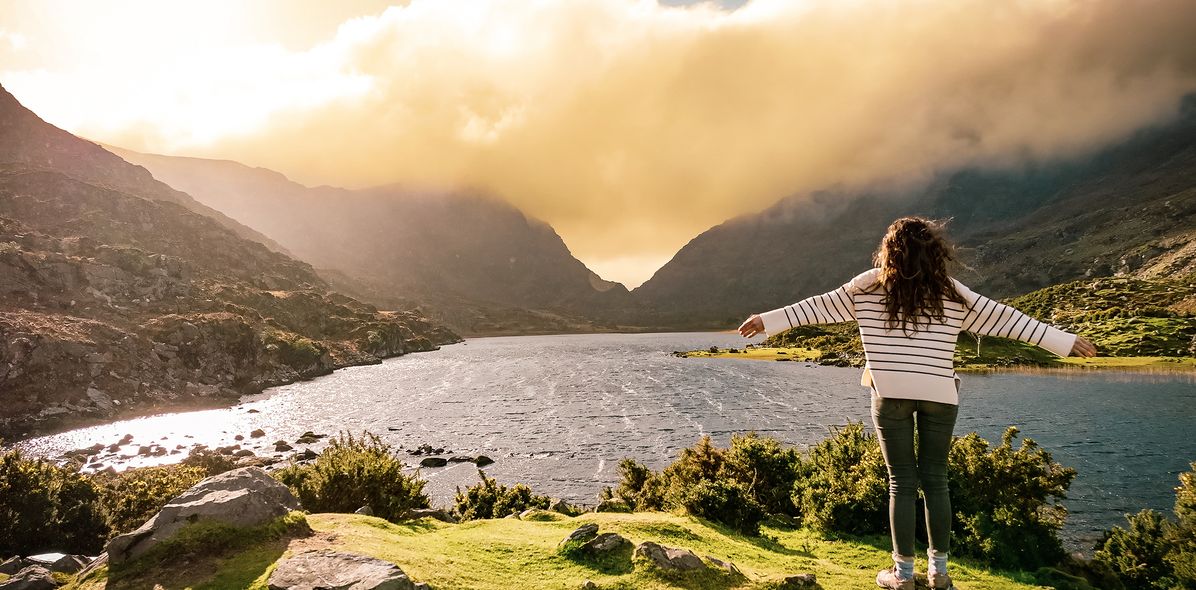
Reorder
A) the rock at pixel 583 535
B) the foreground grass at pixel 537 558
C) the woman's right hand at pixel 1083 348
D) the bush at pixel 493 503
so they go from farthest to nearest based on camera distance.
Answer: the bush at pixel 493 503, the rock at pixel 583 535, the foreground grass at pixel 537 558, the woman's right hand at pixel 1083 348

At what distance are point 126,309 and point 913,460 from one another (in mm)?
132106

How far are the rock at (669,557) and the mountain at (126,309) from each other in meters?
85.3

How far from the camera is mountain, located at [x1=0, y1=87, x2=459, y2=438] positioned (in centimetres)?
7281

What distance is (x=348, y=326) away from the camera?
579 ft

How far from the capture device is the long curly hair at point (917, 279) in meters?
5.88

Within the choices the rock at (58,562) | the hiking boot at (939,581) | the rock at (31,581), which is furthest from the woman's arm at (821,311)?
the rock at (58,562)

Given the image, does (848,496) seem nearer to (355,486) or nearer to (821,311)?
(821,311)

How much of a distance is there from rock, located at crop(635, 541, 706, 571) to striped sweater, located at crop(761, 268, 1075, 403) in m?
3.66

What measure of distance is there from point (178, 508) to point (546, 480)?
35.5 meters

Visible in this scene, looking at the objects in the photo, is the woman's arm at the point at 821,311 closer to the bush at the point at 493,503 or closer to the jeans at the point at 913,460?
the jeans at the point at 913,460

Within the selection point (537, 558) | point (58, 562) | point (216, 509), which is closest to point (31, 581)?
point (216, 509)

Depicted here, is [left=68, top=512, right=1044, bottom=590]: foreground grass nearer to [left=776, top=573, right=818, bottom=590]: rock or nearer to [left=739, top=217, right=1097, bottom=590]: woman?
[left=776, top=573, right=818, bottom=590]: rock

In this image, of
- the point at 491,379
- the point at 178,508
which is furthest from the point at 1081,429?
the point at 491,379

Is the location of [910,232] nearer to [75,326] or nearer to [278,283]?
[75,326]
